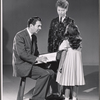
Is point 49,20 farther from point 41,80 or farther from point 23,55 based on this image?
point 41,80

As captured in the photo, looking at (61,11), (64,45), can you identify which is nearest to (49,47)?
(64,45)

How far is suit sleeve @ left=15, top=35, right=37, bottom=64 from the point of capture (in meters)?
2.01

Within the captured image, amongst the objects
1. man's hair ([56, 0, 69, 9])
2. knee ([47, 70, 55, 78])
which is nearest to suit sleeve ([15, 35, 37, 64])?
knee ([47, 70, 55, 78])

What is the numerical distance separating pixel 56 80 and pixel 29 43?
1.63 feet

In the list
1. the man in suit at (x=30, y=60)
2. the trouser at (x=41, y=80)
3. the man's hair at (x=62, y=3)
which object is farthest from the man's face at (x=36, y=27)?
the trouser at (x=41, y=80)

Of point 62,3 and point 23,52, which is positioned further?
point 62,3

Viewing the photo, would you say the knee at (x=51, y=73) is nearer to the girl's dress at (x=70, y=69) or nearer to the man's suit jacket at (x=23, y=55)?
the girl's dress at (x=70, y=69)

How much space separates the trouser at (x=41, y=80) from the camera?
78.6 inches

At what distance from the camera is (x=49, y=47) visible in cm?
211

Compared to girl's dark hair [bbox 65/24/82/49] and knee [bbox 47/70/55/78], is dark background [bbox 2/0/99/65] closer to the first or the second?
girl's dark hair [bbox 65/24/82/49]

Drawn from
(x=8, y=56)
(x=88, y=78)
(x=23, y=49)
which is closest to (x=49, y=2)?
(x=23, y=49)

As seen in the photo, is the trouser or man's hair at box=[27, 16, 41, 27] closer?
the trouser

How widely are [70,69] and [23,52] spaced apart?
0.53 m

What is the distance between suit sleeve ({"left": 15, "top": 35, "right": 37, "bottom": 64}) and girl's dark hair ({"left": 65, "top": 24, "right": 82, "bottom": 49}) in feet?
1.37
